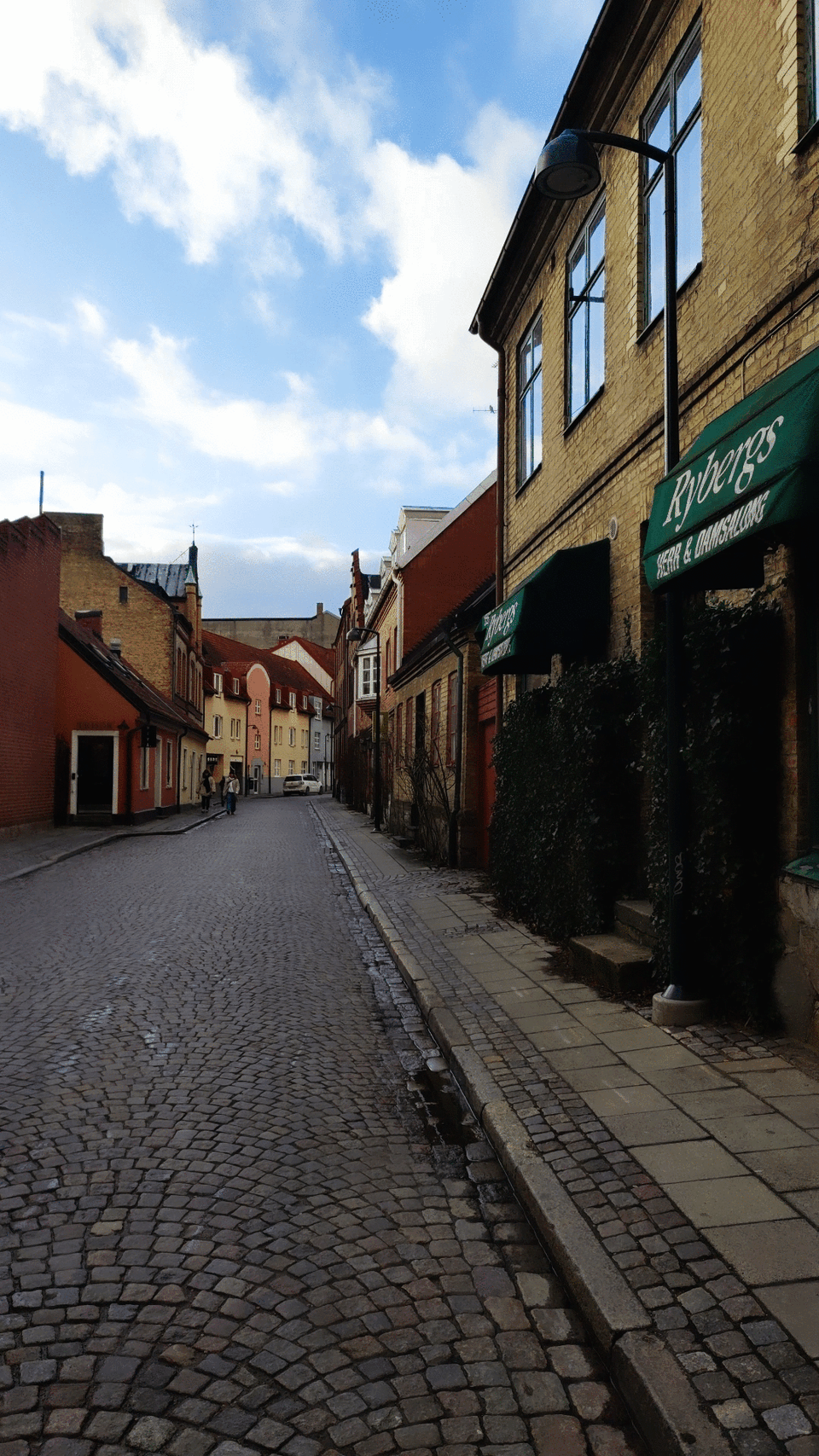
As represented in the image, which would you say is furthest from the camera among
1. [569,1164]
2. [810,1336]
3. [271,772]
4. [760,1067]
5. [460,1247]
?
[271,772]

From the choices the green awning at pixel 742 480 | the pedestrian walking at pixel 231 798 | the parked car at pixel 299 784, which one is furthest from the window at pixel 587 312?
the parked car at pixel 299 784

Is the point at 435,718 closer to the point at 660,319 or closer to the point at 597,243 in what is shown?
the point at 597,243

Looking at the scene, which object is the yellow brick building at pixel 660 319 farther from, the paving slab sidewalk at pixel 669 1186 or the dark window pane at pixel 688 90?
the paving slab sidewalk at pixel 669 1186

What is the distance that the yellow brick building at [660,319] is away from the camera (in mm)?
5707

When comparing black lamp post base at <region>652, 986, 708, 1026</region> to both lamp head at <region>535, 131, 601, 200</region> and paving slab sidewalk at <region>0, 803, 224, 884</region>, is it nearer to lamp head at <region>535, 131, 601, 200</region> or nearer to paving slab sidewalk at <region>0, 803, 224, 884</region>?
lamp head at <region>535, 131, 601, 200</region>

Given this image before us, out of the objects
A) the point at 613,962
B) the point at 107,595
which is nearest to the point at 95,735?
the point at 107,595

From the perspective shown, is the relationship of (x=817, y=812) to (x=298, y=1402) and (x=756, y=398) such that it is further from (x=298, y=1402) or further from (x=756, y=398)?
(x=298, y=1402)

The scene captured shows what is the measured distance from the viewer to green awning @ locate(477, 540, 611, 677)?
372 inches

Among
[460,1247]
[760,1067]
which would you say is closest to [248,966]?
[760,1067]

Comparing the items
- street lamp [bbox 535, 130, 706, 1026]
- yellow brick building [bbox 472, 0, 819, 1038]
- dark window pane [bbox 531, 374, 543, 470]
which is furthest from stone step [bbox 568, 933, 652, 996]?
dark window pane [bbox 531, 374, 543, 470]

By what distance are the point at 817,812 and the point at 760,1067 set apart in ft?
4.53

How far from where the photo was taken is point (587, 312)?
424 inches

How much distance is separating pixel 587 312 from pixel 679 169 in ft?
8.69

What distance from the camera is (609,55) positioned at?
917cm
